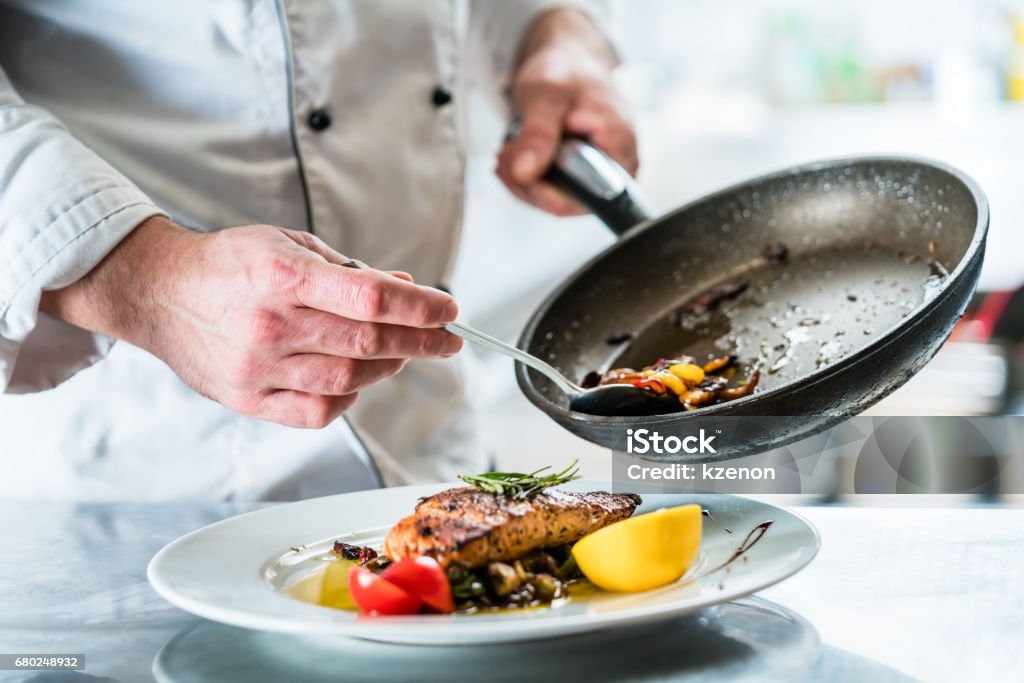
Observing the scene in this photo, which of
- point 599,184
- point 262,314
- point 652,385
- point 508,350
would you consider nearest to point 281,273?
point 262,314

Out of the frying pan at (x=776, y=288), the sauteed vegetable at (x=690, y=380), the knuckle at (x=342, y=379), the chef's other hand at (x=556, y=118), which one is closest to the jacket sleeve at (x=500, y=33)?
the chef's other hand at (x=556, y=118)

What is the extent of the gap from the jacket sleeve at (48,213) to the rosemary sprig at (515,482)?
36 centimetres

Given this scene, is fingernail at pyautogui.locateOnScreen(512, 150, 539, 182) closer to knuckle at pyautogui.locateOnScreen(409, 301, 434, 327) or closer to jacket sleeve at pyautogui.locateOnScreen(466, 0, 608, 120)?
jacket sleeve at pyautogui.locateOnScreen(466, 0, 608, 120)

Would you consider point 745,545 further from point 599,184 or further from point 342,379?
point 599,184

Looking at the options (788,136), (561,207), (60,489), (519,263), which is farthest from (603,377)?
(788,136)

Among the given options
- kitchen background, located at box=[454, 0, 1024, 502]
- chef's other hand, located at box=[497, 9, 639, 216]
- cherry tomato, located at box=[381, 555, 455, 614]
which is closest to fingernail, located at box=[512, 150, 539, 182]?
chef's other hand, located at box=[497, 9, 639, 216]

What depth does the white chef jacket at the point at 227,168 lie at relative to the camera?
105cm

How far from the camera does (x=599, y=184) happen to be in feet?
3.74

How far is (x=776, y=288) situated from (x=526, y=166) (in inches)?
13.1

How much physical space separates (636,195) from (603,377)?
28cm

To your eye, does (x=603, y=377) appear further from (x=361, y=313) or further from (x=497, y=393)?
(x=497, y=393)

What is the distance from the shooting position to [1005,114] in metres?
2.71

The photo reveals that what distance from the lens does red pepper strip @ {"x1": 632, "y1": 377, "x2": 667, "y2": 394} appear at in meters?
0.83

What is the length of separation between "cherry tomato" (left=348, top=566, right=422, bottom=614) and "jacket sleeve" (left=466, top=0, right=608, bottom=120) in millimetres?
973
